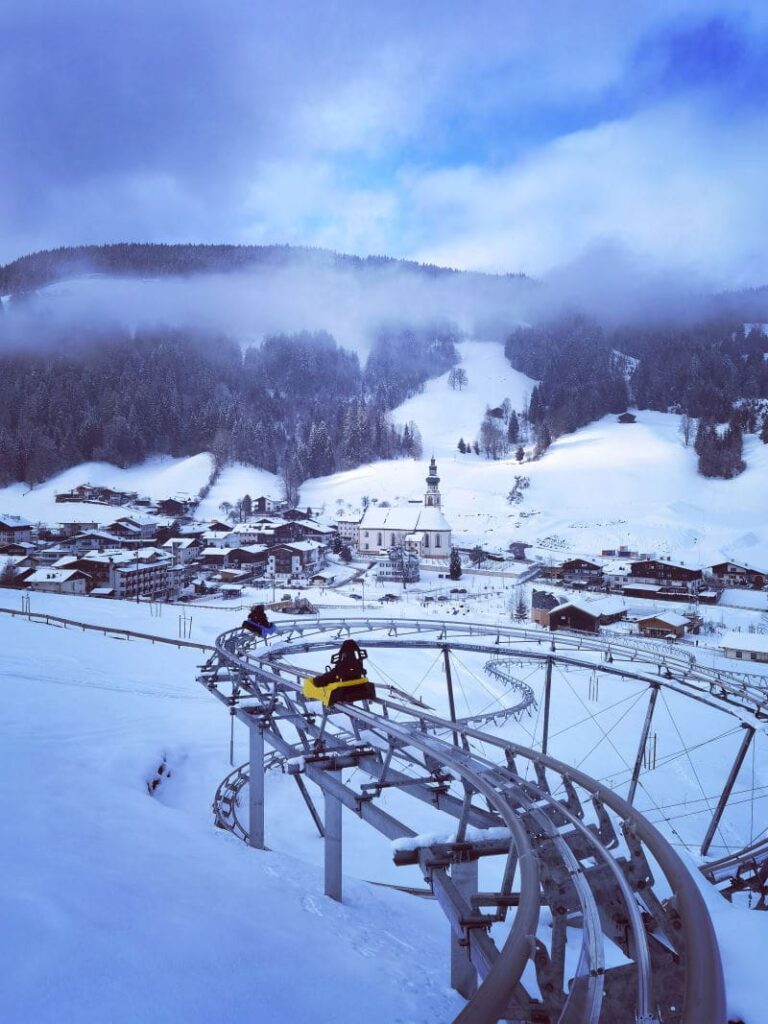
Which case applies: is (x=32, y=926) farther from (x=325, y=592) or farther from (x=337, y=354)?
(x=337, y=354)

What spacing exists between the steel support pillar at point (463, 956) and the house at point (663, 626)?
3822cm

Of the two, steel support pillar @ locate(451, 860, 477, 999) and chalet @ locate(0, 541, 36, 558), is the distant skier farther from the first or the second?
chalet @ locate(0, 541, 36, 558)

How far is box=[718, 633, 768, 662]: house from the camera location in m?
34.8

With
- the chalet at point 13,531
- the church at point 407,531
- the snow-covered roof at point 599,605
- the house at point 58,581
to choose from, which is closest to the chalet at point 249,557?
the church at point 407,531

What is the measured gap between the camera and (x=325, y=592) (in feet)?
179

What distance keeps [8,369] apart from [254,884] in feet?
523

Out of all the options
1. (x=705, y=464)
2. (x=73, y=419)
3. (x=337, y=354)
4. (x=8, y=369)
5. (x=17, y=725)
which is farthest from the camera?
(x=337, y=354)

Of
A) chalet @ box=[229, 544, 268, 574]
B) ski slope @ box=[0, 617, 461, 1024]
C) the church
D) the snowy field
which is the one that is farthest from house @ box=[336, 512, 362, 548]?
ski slope @ box=[0, 617, 461, 1024]

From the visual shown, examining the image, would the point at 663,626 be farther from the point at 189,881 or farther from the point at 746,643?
the point at 189,881

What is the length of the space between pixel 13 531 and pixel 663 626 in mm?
66006

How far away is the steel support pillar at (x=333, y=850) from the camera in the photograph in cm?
1050

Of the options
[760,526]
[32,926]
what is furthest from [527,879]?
[760,526]

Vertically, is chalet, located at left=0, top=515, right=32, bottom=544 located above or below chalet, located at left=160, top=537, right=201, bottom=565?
above

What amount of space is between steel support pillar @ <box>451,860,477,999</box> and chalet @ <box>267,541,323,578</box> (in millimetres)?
55990
